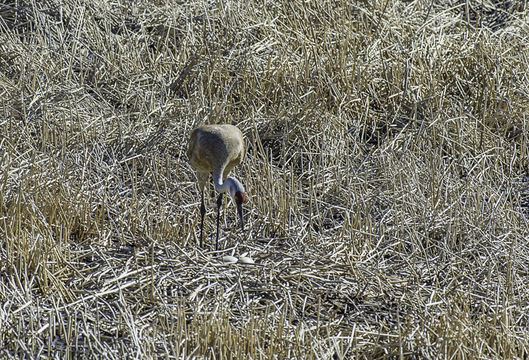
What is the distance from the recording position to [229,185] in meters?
5.81

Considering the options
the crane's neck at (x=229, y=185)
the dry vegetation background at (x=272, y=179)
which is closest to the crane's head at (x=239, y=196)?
the crane's neck at (x=229, y=185)

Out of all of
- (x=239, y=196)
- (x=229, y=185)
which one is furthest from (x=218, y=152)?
(x=239, y=196)

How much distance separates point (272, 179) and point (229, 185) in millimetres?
457

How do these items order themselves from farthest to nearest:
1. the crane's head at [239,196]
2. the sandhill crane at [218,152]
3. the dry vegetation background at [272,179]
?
the sandhill crane at [218,152] → the crane's head at [239,196] → the dry vegetation background at [272,179]

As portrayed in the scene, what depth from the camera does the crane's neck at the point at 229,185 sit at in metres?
5.71

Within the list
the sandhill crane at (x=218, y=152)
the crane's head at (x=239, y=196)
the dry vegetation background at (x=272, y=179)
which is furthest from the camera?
the sandhill crane at (x=218, y=152)

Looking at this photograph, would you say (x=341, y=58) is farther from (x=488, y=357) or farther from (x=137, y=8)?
(x=488, y=357)

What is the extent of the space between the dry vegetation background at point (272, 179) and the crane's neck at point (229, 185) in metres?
0.32

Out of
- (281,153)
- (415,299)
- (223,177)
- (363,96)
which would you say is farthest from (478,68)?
(415,299)

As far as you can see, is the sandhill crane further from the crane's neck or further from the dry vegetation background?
the dry vegetation background

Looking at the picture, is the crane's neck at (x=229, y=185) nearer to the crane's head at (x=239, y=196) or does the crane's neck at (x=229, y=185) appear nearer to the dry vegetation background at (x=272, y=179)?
the crane's head at (x=239, y=196)

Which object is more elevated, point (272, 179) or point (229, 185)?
point (229, 185)

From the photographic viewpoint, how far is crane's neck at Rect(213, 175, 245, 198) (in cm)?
571

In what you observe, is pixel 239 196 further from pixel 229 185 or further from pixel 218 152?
pixel 218 152
